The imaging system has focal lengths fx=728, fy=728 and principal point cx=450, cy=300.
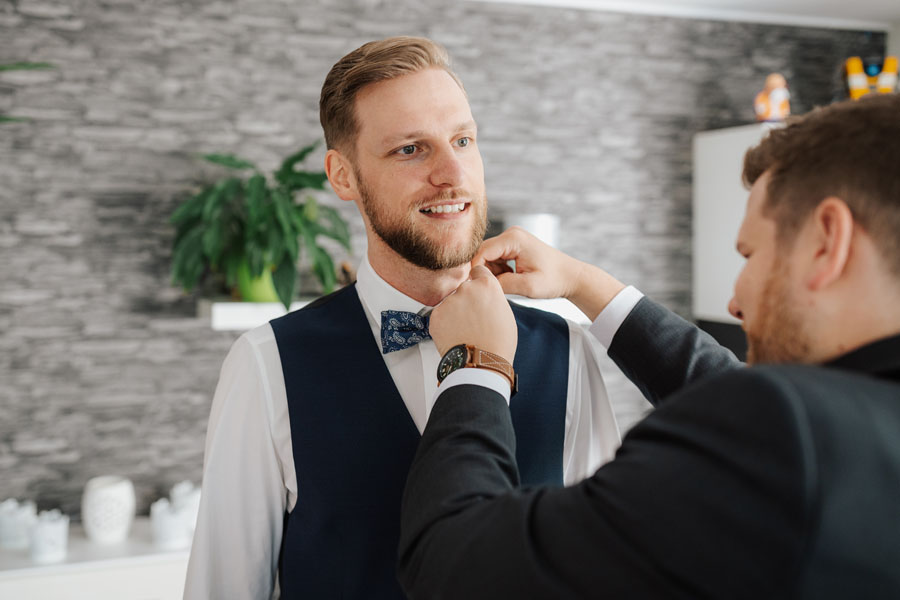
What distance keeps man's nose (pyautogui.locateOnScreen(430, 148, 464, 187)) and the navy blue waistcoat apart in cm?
27

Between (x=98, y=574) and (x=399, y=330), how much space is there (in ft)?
6.56

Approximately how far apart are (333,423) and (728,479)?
662 millimetres

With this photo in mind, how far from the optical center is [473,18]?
3246 mm

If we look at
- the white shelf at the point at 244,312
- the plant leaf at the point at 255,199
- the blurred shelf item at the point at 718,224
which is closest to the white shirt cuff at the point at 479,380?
the white shelf at the point at 244,312

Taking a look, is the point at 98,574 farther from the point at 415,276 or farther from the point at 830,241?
the point at 830,241

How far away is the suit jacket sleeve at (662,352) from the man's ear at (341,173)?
54cm

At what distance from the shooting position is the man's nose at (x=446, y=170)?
3.93 ft

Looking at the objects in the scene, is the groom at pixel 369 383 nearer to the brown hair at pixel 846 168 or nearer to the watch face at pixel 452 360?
the watch face at pixel 452 360

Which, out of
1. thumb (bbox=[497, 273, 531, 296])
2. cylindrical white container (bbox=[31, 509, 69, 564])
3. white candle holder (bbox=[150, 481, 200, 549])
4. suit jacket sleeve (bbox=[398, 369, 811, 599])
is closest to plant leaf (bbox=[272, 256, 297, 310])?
white candle holder (bbox=[150, 481, 200, 549])

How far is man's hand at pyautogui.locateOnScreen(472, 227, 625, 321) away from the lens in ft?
3.96

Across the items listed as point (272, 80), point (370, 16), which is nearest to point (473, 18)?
point (370, 16)

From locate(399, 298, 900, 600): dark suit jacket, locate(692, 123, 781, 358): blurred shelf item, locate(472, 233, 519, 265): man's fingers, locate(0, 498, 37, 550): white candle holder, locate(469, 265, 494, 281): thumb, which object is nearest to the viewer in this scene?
locate(399, 298, 900, 600): dark suit jacket

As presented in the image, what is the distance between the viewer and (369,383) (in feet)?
3.84

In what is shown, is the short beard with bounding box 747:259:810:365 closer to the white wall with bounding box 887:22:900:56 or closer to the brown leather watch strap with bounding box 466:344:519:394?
the brown leather watch strap with bounding box 466:344:519:394
